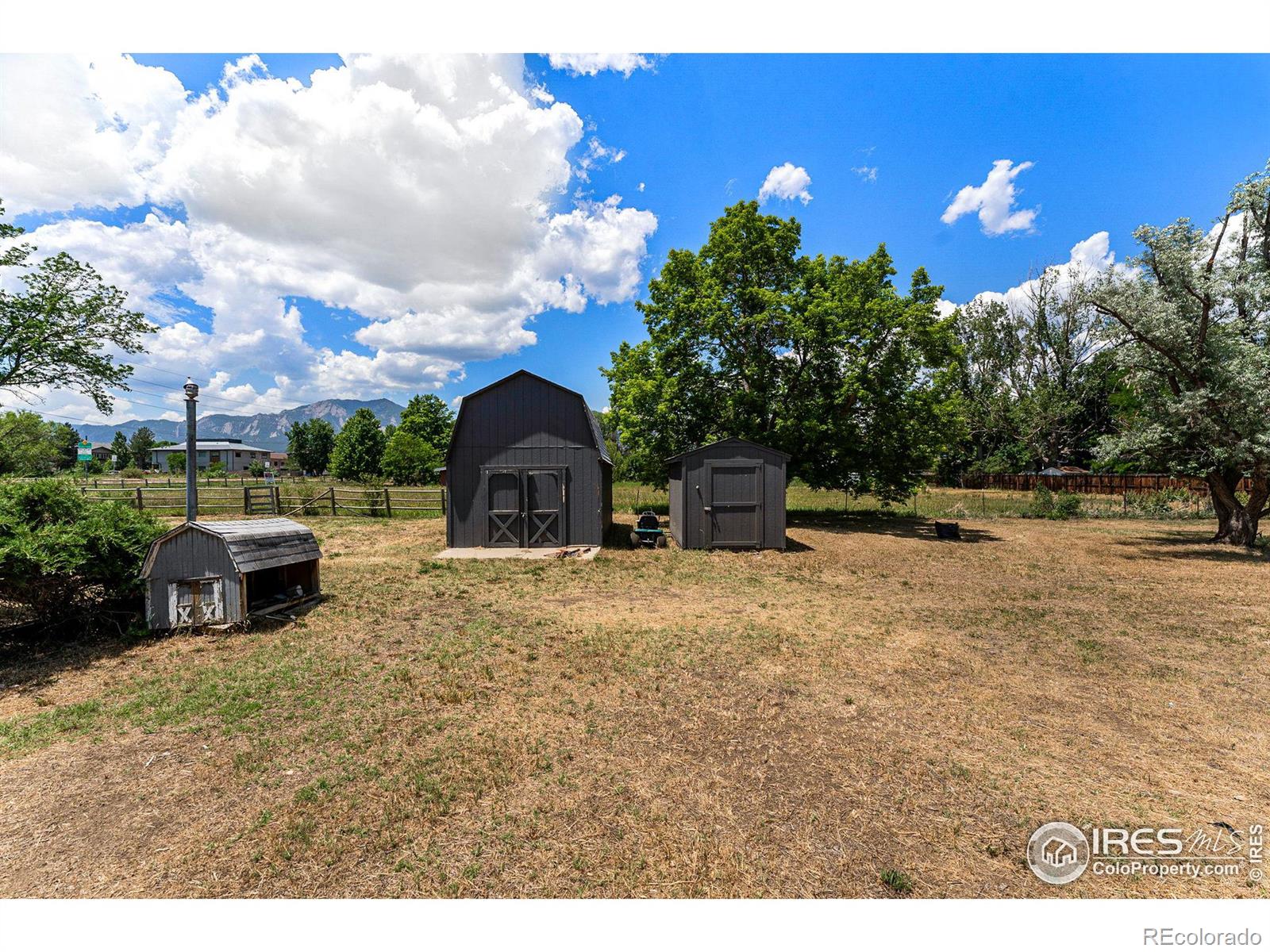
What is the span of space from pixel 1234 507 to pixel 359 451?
61993 millimetres

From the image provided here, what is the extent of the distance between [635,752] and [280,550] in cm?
704

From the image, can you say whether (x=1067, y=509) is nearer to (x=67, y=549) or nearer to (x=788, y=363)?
(x=788, y=363)

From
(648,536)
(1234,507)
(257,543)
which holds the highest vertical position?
(257,543)

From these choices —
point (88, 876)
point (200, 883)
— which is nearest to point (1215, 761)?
point (200, 883)

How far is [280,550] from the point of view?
7910mm

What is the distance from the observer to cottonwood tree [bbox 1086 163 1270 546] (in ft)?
43.0

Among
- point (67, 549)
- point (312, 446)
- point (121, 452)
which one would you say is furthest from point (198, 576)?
point (121, 452)

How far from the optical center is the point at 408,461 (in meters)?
42.8

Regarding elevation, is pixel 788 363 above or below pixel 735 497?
above

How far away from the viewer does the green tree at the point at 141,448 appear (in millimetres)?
82625

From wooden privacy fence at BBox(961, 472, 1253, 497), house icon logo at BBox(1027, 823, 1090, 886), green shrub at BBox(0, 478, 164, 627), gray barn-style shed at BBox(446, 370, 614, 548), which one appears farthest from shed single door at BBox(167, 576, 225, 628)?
wooden privacy fence at BBox(961, 472, 1253, 497)

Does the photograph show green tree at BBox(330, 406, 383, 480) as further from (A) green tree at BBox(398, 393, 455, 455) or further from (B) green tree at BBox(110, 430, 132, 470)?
(B) green tree at BBox(110, 430, 132, 470)

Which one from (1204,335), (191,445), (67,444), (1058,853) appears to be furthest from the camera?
(67,444)

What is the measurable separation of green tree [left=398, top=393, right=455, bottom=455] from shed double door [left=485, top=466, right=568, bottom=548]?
3733 cm
